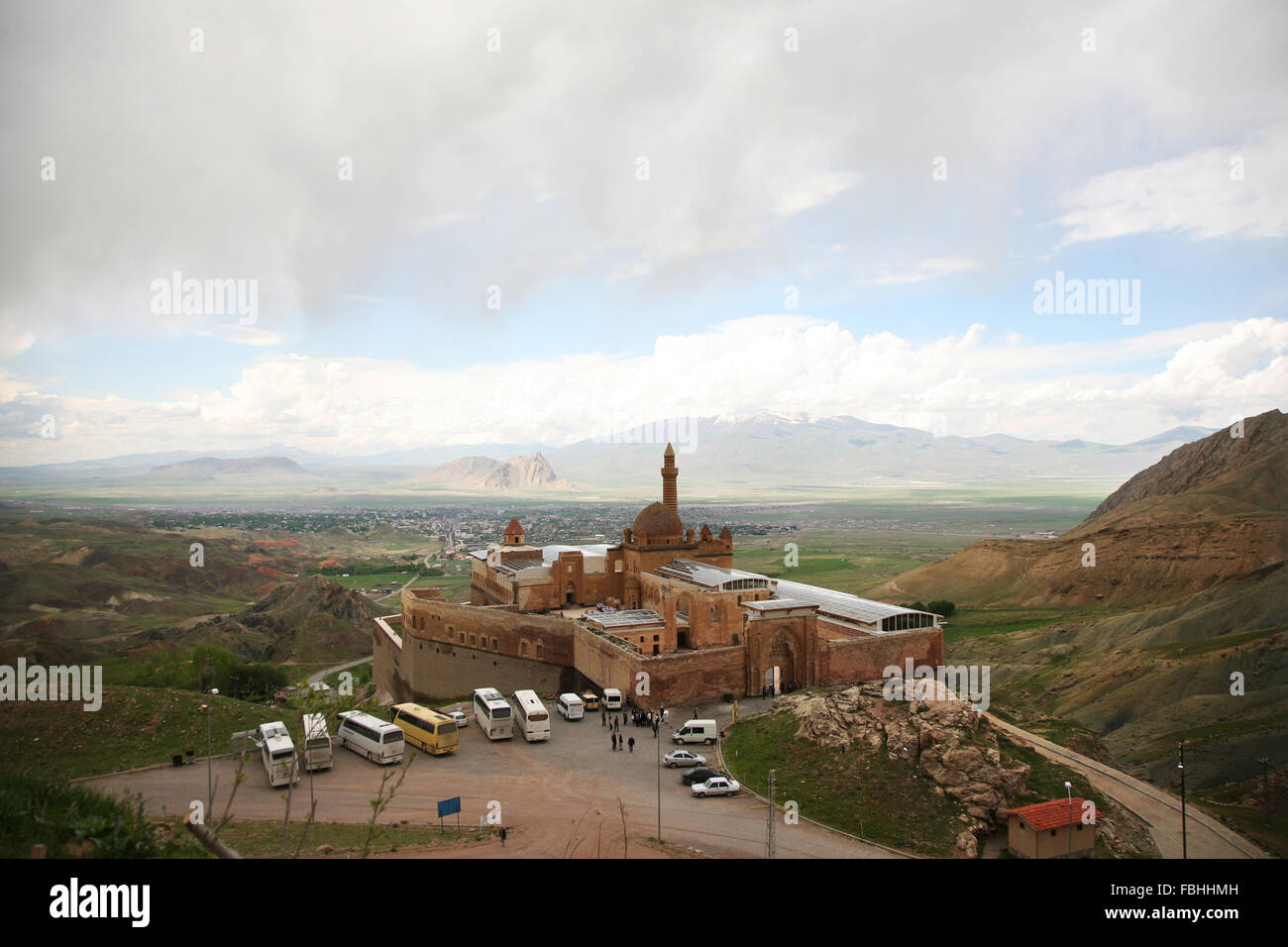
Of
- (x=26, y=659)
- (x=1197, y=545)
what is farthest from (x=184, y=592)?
(x=1197, y=545)

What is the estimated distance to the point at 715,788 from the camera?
79.9ft

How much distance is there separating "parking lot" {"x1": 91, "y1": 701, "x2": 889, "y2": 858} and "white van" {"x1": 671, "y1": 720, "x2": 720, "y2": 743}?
0.64 m

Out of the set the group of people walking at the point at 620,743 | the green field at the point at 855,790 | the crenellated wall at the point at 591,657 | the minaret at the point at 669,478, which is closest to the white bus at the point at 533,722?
the group of people walking at the point at 620,743

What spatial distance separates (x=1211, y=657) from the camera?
127 ft

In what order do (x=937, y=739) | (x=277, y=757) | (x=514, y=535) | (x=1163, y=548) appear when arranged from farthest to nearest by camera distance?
(x=1163, y=548), (x=514, y=535), (x=937, y=739), (x=277, y=757)

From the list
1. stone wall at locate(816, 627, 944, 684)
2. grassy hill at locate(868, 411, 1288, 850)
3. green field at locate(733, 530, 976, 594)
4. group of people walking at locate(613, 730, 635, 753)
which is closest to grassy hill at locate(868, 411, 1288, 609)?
grassy hill at locate(868, 411, 1288, 850)

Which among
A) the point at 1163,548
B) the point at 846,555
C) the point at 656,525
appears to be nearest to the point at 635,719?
the point at 656,525

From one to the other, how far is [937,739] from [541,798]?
13.5 metres

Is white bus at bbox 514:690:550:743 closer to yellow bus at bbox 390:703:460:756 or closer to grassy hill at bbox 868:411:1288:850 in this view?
yellow bus at bbox 390:703:460:756

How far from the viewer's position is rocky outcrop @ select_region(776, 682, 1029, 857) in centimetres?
2297

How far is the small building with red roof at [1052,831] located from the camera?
20.3 metres

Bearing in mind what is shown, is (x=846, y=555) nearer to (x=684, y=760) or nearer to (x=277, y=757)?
(x=684, y=760)

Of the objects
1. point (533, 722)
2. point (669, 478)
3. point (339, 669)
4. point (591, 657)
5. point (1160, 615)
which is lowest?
point (339, 669)
